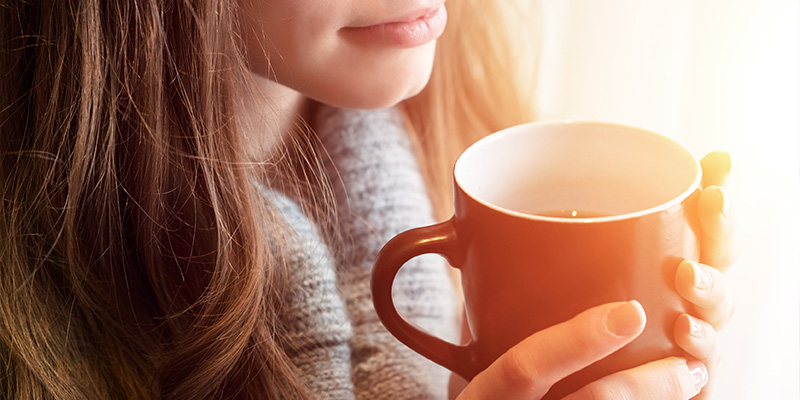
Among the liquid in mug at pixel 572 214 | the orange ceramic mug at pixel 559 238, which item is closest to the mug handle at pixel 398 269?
the orange ceramic mug at pixel 559 238

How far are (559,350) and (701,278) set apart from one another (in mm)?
84

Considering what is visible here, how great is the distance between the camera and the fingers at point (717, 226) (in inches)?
15.3

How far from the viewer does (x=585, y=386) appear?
407 millimetres

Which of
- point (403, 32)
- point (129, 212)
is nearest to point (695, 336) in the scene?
point (403, 32)

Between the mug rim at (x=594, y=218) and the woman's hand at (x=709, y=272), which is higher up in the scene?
the mug rim at (x=594, y=218)

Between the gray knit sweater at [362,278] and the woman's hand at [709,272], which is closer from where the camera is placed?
the woman's hand at [709,272]

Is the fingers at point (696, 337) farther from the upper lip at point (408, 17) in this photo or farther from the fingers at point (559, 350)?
the upper lip at point (408, 17)

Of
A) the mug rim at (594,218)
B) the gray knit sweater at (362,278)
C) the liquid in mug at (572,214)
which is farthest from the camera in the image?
the gray knit sweater at (362,278)

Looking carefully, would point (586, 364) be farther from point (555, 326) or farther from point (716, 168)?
point (716, 168)

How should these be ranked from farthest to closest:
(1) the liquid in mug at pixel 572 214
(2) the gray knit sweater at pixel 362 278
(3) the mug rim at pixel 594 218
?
(2) the gray knit sweater at pixel 362 278 → (1) the liquid in mug at pixel 572 214 → (3) the mug rim at pixel 594 218

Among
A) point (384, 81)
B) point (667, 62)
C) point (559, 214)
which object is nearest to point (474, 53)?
point (667, 62)

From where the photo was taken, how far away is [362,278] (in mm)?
736

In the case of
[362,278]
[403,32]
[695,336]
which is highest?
[403,32]

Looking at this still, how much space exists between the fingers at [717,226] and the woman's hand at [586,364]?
63 mm
